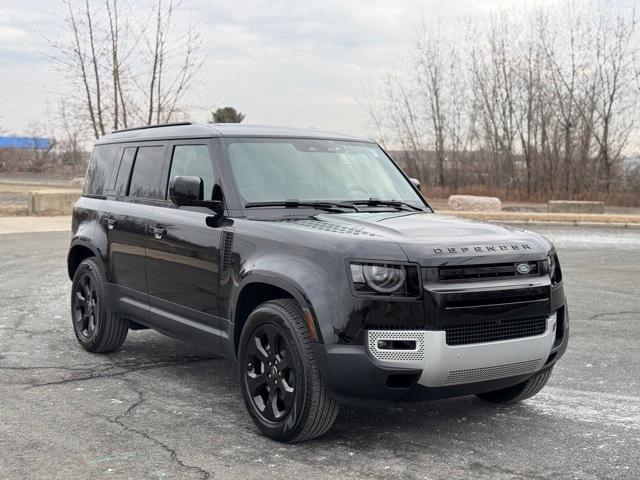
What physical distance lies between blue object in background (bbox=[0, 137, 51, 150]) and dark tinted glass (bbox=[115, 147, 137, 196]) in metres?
51.9

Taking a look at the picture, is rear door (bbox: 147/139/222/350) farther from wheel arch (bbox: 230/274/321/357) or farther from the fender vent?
wheel arch (bbox: 230/274/321/357)

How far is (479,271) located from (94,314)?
3.83 meters

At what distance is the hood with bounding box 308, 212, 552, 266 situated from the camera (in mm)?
4508

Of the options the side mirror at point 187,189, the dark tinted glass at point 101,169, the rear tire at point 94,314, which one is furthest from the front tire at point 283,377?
the dark tinted glass at point 101,169

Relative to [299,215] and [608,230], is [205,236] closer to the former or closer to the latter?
[299,215]

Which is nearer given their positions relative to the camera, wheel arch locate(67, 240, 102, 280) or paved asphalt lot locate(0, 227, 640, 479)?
paved asphalt lot locate(0, 227, 640, 479)

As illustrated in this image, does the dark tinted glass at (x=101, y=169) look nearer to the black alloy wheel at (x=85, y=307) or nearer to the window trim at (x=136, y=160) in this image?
the window trim at (x=136, y=160)

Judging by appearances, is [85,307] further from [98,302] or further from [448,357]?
[448,357]

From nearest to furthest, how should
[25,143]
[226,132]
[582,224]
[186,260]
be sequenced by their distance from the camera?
[186,260] < [226,132] < [582,224] < [25,143]

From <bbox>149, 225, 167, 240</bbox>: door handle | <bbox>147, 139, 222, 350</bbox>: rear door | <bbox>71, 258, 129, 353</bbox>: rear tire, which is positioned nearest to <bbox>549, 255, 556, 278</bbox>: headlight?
<bbox>147, 139, 222, 350</bbox>: rear door

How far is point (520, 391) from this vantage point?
557 cm

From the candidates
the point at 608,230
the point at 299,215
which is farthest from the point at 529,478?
the point at 608,230

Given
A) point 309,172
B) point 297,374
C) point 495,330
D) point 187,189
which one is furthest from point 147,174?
point 495,330

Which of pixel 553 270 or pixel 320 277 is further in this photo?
pixel 553 270
